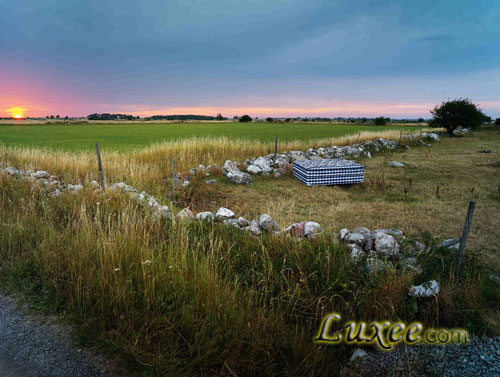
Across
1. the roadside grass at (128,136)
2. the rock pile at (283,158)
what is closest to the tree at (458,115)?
the roadside grass at (128,136)

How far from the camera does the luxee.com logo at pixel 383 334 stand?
8.64ft

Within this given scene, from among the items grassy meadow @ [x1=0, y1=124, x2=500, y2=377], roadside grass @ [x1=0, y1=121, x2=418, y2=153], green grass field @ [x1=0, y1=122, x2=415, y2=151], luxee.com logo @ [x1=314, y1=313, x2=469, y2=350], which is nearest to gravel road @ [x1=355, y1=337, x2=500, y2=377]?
luxee.com logo @ [x1=314, y1=313, x2=469, y2=350]

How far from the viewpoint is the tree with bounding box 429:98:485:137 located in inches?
1116

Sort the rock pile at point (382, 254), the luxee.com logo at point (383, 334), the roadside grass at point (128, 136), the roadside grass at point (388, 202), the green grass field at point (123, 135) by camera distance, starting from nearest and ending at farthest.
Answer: the luxee.com logo at point (383, 334)
the rock pile at point (382, 254)
the roadside grass at point (388, 202)
the roadside grass at point (128, 136)
the green grass field at point (123, 135)

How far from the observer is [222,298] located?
9.16ft

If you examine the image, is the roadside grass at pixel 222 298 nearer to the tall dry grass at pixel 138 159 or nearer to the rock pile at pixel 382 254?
the rock pile at pixel 382 254

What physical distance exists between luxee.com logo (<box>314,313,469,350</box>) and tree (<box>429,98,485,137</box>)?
32.9 meters

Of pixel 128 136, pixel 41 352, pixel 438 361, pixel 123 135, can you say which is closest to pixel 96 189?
pixel 41 352

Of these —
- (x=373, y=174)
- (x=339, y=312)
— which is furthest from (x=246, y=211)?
(x=373, y=174)

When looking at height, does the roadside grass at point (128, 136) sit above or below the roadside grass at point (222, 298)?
above

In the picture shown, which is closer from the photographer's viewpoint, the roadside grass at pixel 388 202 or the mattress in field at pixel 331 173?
the roadside grass at pixel 388 202

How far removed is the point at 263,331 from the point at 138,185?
6385mm

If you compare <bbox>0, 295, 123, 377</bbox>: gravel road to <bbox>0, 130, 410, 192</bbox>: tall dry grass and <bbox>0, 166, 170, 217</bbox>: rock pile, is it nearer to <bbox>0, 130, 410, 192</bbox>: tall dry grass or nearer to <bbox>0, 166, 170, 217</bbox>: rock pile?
<bbox>0, 166, 170, 217</bbox>: rock pile

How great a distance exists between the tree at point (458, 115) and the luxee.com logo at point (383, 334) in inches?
1294
